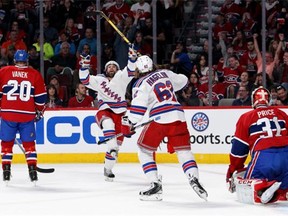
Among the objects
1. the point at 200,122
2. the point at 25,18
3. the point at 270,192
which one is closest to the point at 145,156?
the point at 270,192

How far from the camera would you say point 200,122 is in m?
12.0

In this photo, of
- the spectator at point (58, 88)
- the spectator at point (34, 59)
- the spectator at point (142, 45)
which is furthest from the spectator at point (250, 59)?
the spectator at point (34, 59)

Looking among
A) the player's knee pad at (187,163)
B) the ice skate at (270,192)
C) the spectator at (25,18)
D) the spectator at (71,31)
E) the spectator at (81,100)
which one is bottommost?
the spectator at (81,100)

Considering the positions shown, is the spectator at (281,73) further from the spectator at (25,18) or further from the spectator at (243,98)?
the spectator at (25,18)

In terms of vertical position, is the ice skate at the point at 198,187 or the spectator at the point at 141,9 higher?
the spectator at the point at 141,9

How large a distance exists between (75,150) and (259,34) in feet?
10.0

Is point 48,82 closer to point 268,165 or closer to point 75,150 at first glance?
point 75,150

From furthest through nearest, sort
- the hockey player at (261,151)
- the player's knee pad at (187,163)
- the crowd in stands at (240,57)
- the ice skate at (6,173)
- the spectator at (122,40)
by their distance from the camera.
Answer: the spectator at (122,40)
the crowd in stands at (240,57)
the ice skate at (6,173)
the player's knee pad at (187,163)
the hockey player at (261,151)

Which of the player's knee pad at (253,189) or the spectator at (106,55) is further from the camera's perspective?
the spectator at (106,55)

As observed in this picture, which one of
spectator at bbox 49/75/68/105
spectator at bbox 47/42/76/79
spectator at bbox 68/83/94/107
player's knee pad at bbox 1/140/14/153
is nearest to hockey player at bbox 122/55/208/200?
player's knee pad at bbox 1/140/14/153

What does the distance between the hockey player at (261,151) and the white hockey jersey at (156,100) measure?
0.60 metres

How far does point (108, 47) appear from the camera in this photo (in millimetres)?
13250

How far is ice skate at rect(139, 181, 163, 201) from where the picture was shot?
8398 mm

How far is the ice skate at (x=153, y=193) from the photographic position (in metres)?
8.40
